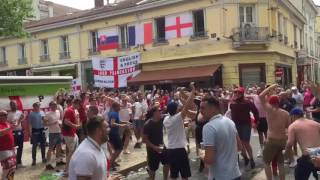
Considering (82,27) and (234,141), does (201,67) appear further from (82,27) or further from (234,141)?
(234,141)

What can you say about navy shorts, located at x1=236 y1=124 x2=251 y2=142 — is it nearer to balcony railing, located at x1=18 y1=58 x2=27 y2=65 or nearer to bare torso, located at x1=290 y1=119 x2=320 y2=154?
bare torso, located at x1=290 y1=119 x2=320 y2=154

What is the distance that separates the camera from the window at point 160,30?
32978 millimetres

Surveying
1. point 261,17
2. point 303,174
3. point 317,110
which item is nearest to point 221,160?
point 303,174

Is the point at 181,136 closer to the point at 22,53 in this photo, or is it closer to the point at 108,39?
the point at 108,39

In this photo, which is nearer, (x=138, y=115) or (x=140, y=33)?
(x=138, y=115)

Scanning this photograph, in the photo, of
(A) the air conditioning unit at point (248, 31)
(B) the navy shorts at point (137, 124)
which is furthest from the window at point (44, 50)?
(B) the navy shorts at point (137, 124)

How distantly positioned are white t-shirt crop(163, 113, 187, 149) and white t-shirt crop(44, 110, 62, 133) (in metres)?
4.66

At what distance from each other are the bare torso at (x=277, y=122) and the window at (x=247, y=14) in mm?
21767

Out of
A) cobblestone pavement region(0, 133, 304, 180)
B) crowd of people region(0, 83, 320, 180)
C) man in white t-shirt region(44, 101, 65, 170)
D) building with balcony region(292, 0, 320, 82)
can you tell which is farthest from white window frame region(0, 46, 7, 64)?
man in white t-shirt region(44, 101, 65, 170)

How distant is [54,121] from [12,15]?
13.4 metres

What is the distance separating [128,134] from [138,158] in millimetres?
967

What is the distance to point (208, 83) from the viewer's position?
29.8 m

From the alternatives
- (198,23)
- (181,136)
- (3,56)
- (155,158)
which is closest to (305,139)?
(181,136)

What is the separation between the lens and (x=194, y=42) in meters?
31.1
